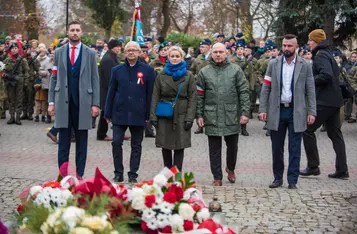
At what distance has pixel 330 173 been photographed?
1130cm

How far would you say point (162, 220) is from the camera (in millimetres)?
4164

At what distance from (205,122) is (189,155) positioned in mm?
3341

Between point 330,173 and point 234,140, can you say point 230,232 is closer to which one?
point 234,140

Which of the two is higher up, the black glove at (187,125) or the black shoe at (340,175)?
the black glove at (187,125)

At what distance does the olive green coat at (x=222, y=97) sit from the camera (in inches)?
387

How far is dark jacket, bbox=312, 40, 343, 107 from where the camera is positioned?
10648 mm

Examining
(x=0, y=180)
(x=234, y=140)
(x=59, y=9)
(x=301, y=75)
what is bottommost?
(x=0, y=180)

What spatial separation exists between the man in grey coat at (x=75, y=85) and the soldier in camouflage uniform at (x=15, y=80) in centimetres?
915

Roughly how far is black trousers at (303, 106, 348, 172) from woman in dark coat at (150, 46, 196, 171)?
6.68ft

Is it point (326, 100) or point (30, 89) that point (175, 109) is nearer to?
point (326, 100)

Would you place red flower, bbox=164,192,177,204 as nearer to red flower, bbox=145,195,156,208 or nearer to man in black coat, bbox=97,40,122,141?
red flower, bbox=145,195,156,208

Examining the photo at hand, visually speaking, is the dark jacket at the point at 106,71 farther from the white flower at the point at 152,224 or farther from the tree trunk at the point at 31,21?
the tree trunk at the point at 31,21

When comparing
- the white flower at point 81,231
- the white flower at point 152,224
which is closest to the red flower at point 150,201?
the white flower at point 152,224

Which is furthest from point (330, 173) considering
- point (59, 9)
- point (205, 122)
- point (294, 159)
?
point (59, 9)
